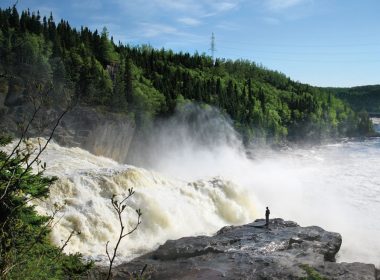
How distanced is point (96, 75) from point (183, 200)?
119 ft

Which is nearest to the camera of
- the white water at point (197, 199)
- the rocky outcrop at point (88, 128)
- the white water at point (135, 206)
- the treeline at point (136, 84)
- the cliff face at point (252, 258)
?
the cliff face at point (252, 258)

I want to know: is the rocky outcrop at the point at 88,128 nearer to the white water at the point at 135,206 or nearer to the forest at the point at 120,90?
the forest at the point at 120,90

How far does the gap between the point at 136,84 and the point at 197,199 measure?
141 ft

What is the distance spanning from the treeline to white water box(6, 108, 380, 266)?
728 centimetres

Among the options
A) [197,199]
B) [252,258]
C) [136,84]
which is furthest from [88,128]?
[252,258]

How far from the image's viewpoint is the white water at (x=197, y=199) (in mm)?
26719

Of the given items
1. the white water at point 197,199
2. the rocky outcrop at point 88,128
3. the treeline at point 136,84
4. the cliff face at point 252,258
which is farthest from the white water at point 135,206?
the rocky outcrop at point 88,128

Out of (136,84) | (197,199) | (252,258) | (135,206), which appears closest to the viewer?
(252,258)

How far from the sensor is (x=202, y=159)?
235 ft

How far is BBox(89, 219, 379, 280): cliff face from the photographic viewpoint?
66.1 feet

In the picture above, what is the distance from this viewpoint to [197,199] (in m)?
34.5

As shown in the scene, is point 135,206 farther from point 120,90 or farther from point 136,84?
point 136,84

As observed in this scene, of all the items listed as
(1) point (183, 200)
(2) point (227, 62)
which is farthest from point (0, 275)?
(2) point (227, 62)

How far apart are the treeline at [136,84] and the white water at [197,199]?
→ 7.28 m
